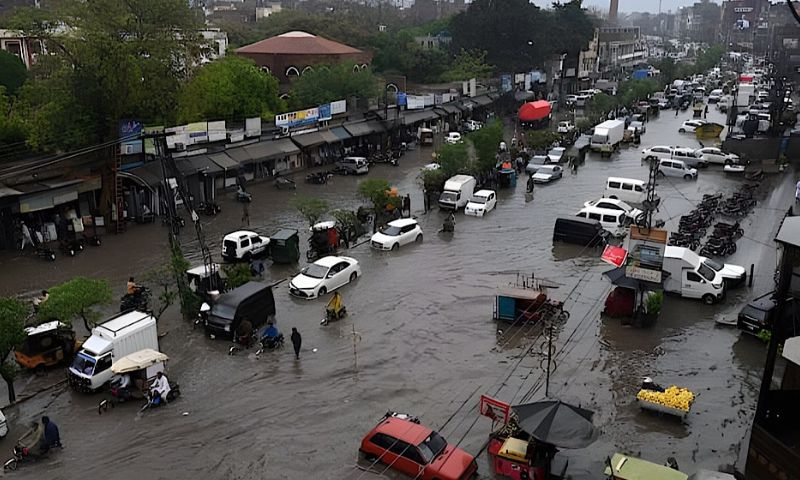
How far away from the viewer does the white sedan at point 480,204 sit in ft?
100

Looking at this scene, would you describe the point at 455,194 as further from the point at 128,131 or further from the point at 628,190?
the point at 128,131

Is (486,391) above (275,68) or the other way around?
the other way around

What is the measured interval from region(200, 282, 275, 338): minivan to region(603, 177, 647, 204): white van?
20.4m

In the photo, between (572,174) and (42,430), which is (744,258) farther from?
(42,430)

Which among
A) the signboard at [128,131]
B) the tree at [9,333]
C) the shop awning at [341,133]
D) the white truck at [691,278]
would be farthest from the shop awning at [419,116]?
the tree at [9,333]

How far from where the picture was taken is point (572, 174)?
39875 millimetres

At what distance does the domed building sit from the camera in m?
53.0

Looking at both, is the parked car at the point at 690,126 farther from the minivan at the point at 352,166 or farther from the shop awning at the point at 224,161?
the shop awning at the point at 224,161

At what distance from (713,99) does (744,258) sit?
2260 inches

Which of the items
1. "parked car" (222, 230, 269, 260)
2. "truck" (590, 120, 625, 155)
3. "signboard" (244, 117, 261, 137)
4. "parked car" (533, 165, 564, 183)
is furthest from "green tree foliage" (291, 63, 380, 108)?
"parked car" (222, 230, 269, 260)

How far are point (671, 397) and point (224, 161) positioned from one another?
2490cm

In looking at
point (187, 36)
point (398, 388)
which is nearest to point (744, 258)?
point (398, 388)

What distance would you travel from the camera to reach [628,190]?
3253cm

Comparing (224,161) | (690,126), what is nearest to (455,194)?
(224,161)
